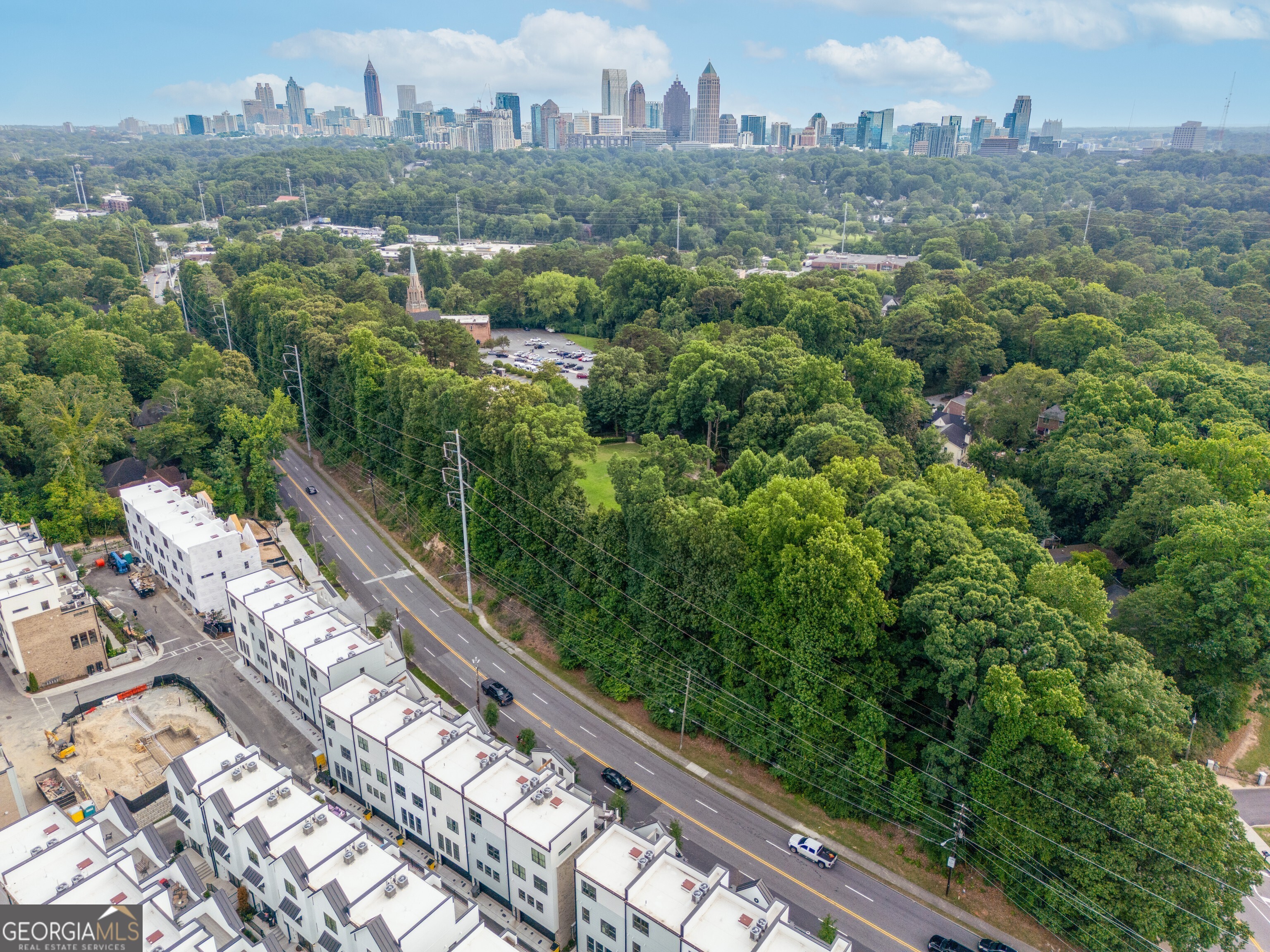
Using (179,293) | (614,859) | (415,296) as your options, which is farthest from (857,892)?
(179,293)

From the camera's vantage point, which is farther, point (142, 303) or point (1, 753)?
point (142, 303)

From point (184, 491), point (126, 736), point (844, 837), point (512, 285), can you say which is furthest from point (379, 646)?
point (512, 285)

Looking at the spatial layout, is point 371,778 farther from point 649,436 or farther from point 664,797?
point 649,436

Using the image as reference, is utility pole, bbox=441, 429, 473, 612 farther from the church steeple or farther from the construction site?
the church steeple

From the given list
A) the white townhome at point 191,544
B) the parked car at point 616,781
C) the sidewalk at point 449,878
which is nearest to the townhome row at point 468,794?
the sidewalk at point 449,878

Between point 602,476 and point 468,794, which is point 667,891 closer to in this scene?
point 468,794

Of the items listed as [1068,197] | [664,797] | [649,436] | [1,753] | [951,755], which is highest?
[1068,197]
